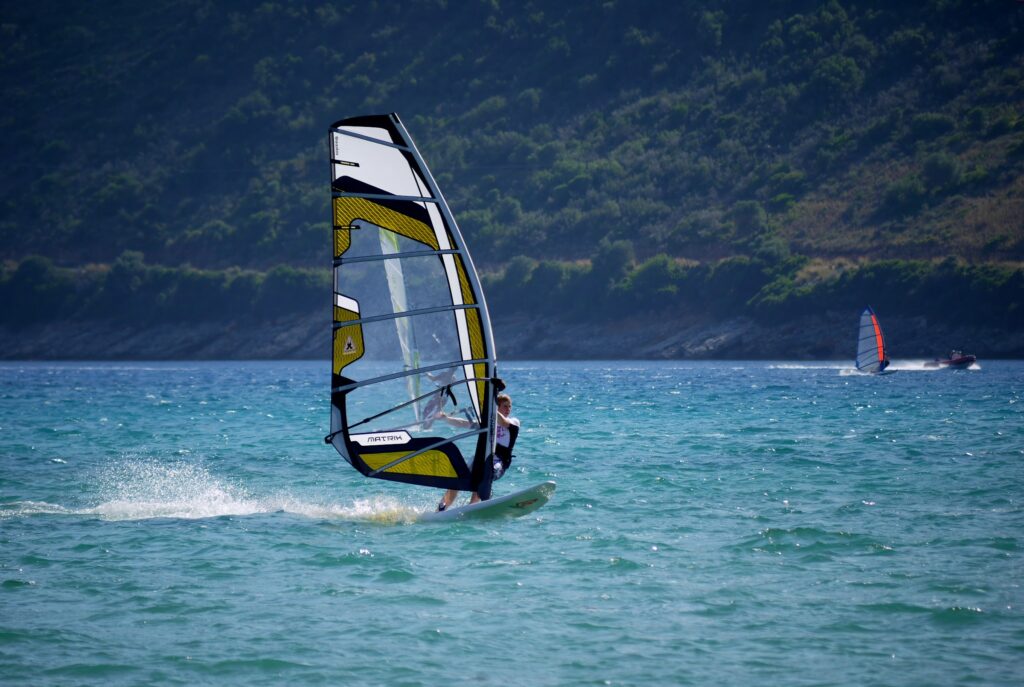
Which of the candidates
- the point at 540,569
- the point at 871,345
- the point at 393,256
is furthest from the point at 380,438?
the point at 871,345

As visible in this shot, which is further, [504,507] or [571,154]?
[571,154]

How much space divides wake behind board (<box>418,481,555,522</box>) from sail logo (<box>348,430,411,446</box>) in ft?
3.64

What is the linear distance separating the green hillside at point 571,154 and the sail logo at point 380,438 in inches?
2390

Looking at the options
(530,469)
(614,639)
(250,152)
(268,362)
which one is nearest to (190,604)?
(614,639)

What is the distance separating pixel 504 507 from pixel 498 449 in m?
0.67

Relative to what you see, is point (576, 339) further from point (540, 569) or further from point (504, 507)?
point (540, 569)

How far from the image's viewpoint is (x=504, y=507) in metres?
13.7

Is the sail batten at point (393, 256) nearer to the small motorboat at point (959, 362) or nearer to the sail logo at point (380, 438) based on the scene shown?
the sail logo at point (380, 438)

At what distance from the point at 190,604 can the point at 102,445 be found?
14980 millimetres

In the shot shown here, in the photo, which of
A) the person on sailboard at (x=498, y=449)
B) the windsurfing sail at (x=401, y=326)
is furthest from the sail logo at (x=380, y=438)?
the person on sailboard at (x=498, y=449)

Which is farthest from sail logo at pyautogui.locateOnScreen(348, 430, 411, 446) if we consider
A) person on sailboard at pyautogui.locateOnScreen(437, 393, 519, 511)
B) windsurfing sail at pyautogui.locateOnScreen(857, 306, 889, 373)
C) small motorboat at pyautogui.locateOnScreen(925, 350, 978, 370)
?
small motorboat at pyautogui.locateOnScreen(925, 350, 978, 370)

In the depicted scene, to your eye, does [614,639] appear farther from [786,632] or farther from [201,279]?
[201,279]

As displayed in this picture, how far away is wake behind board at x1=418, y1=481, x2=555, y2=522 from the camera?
1360 centimetres

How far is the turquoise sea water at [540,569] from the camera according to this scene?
8.66 m
